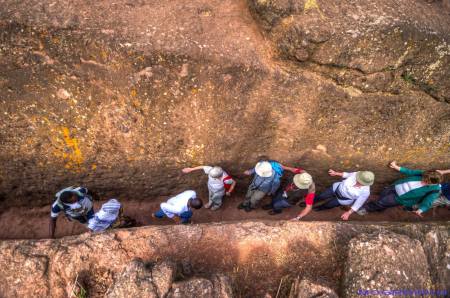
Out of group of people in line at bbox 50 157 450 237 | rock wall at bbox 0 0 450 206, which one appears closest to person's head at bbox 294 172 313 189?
group of people in line at bbox 50 157 450 237

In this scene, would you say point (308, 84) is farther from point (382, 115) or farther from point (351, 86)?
point (382, 115)

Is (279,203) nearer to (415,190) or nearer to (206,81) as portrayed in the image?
(415,190)

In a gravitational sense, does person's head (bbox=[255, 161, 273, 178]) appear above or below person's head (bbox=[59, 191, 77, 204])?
above

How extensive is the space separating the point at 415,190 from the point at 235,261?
3.13 meters

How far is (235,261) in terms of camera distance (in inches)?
148

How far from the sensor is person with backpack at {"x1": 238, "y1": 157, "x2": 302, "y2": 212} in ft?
14.8

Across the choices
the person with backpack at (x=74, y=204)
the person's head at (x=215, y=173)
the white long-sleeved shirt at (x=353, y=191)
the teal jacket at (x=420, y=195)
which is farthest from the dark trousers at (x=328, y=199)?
the person with backpack at (x=74, y=204)

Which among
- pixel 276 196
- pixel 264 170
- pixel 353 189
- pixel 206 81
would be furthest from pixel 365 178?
pixel 206 81

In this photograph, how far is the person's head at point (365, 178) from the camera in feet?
13.8

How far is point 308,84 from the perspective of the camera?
4.31m

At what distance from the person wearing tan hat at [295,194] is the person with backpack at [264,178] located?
23cm

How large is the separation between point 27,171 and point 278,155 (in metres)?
4.26

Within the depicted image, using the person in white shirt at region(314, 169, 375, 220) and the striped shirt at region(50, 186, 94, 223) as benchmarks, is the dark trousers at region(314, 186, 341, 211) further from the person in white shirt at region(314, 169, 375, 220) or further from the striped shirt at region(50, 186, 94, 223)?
the striped shirt at region(50, 186, 94, 223)

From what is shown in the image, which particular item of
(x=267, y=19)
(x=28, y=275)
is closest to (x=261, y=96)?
(x=267, y=19)
